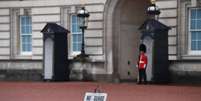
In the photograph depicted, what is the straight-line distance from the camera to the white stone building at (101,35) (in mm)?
28312

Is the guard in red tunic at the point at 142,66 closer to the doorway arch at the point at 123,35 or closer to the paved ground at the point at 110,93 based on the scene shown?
the paved ground at the point at 110,93

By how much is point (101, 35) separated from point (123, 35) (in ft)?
3.34

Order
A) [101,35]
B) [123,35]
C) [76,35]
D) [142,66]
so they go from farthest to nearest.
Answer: [76,35] → [123,35] → [101,35] → [142,66]

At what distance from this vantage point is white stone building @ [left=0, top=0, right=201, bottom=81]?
1115 inches

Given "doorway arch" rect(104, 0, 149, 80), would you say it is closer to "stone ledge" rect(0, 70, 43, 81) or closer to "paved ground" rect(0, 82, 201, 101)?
"stone ledge" rect(0, 70, 43, 81)

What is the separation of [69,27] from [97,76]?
3.08 m

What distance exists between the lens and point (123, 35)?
31.3 m

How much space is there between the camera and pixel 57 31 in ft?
99.0

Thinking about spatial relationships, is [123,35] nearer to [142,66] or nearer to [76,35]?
[76,35]

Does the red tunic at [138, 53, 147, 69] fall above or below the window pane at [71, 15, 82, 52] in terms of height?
below

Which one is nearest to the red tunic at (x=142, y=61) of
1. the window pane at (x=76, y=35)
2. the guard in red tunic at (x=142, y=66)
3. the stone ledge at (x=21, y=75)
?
the guard in red tunic at (x=142, y=66)

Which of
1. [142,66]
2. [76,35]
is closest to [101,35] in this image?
[76,35]

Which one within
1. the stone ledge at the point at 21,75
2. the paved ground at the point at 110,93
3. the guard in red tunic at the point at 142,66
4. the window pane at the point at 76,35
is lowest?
the paved ground at the point at 110,93

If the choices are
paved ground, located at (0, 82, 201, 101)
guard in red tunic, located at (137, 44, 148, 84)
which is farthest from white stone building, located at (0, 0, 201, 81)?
paved ground, located at (0, 82, 201, 101)
